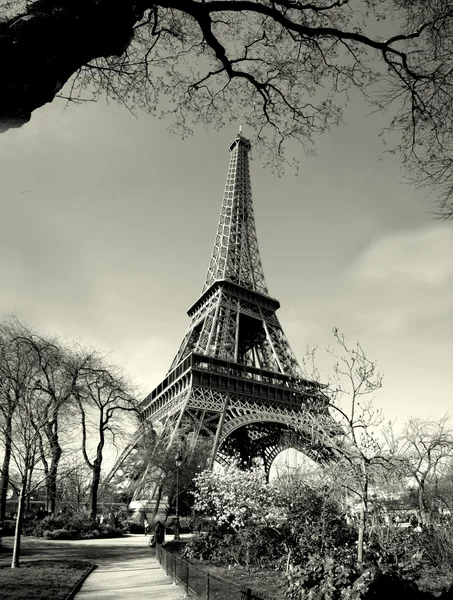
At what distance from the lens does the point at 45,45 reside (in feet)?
10.7

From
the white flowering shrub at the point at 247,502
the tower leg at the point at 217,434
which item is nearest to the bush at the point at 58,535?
the white flowering shrub at the point at 247,502

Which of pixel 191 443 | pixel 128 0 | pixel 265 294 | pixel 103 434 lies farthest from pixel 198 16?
pixel 265 294

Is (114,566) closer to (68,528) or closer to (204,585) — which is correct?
(204,585)

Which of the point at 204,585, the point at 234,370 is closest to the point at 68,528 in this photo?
the point at 204,585

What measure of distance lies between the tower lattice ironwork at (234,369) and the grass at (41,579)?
17.5m

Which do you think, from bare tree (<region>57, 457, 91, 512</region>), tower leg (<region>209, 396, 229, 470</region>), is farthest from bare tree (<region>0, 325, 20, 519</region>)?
tower leg (<region>209, 396, 229, 470</region>)

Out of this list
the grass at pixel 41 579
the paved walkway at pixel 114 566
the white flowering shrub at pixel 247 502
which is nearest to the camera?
the grass at pixel 41 579

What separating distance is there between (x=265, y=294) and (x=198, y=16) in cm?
4873

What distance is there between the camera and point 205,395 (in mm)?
37500

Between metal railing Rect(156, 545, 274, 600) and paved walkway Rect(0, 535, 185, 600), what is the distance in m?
0.26

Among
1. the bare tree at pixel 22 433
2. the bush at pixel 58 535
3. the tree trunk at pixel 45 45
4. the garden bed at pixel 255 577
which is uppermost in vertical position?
the tree trunk at pixel 45 45

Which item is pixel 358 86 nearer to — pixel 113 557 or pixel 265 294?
pixel 113 557

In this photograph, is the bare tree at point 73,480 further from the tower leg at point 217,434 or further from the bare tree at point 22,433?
the tower leg at point 217,434

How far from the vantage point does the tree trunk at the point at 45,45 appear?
312 centimetres
